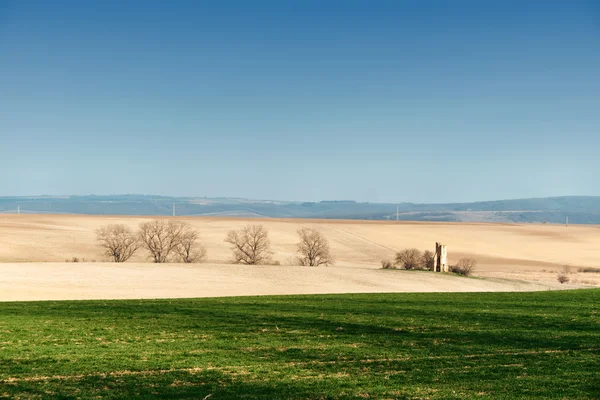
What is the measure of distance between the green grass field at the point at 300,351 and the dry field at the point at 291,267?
10.9 m

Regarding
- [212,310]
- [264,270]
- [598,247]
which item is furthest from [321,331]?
[598,247]

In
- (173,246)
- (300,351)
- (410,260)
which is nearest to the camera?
(300,351)

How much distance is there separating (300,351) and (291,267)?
29.6 m

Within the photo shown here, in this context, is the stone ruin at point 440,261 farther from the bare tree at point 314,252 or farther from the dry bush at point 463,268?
the bare tree at point 314,252

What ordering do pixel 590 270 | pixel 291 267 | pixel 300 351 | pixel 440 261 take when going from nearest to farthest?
pixel 300 351
pixel 291 267
pixel 440 261
pixel 590 270

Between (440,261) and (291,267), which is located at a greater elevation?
(440,261)

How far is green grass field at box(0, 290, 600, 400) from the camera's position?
1097 cm

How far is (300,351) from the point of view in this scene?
14.3 m

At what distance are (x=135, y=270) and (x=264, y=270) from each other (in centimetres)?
782

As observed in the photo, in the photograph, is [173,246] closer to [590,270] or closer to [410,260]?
[410,260]

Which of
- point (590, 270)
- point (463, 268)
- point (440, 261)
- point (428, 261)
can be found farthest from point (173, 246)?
point (590, 270)

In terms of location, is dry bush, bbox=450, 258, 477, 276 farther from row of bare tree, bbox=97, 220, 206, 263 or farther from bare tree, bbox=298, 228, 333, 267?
row of bare tree, bbox=97, 220, 206, 263

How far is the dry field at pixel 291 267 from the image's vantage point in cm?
3434

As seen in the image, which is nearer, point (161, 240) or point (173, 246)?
point (173, 246)
